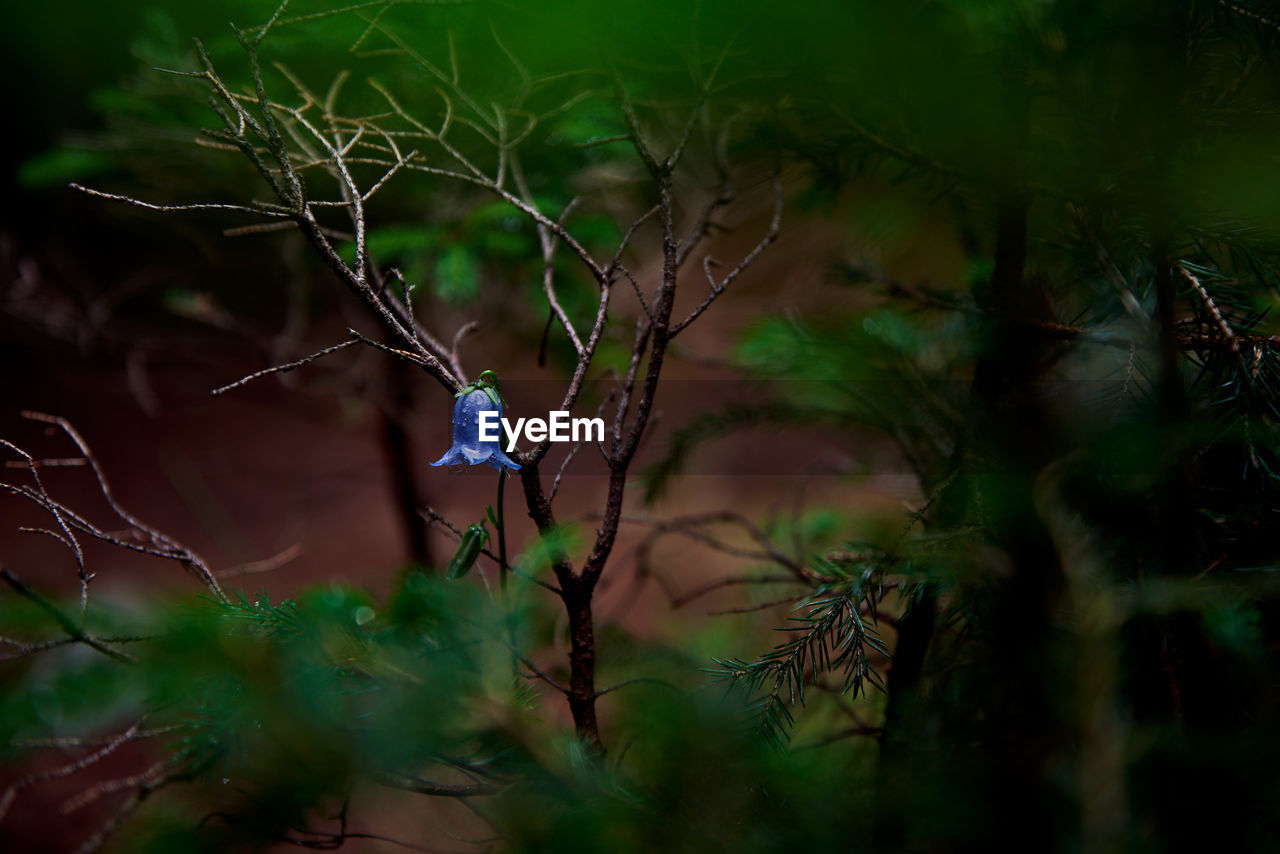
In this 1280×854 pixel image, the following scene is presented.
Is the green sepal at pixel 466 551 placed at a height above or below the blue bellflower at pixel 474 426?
below

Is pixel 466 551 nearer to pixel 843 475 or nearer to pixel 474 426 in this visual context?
pixel 474 426

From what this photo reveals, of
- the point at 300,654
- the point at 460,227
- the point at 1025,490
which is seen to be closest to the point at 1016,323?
the point at 1025,490

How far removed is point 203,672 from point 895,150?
764mm

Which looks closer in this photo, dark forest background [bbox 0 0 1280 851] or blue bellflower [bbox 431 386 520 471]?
dark forest background [bbox 0 0 1280 851]

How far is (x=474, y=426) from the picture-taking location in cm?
62

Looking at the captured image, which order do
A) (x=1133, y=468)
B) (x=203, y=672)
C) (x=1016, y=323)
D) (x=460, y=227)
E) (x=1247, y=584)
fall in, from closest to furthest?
(x=203, y=672) → (x=1247, y=584) → (x=1133, y=468) → (x=1016, y=323) → (x=460, y=227)

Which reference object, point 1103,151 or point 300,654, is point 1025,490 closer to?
point 1103,151

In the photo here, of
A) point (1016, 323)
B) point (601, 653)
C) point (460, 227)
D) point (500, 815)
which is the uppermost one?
point (460, 227)

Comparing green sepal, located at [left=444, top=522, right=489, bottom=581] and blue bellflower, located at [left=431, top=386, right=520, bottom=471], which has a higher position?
blue bellflower, located at [left=431, top=386, right=520, bottom=471]

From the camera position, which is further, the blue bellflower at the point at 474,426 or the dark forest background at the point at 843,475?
the blue bellflower at the point at 474,426

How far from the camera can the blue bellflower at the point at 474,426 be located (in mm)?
612

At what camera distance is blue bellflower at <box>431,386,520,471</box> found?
2.01 feet

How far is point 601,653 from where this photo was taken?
1099 mm

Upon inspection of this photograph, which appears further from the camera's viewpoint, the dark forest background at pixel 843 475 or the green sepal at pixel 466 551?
the green sepal at pixel 466 551
